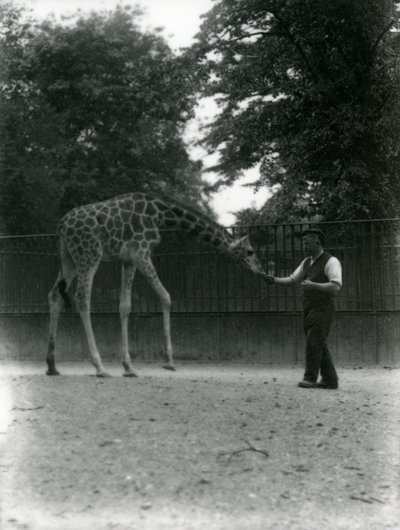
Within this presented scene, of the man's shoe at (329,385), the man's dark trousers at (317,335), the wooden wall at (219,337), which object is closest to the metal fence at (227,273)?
the wooden wall at (219,337)

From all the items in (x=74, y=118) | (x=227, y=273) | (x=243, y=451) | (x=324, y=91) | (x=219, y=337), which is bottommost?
(x=243, y=451)

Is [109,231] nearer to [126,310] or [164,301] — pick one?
[126,310]

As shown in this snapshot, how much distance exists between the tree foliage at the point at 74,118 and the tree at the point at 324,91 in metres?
8.34

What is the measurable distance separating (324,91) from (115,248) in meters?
8.92

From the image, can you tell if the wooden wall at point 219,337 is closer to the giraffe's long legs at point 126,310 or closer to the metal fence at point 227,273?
the metal fence at point 227,273

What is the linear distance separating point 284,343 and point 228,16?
8722 millimetres

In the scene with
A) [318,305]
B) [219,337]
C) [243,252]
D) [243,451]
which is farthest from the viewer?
[219,337]

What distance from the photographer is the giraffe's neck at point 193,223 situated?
10039mm

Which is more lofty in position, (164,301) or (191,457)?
(164,301)

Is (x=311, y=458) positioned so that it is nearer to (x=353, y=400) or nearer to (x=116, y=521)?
(x=116, y=521)

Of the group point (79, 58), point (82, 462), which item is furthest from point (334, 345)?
point (79, 58)

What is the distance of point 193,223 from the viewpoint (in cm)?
1023

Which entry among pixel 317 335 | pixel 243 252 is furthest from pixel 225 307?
pixel 317 335

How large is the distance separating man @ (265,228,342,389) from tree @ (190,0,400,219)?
7264mm
